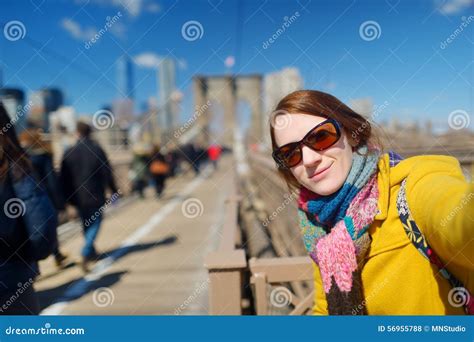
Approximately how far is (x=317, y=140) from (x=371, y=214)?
0.31 metres

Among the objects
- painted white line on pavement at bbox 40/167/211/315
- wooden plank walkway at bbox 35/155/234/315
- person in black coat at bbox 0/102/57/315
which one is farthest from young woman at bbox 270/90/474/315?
painted white line on pavement at bbox 40/167/211/315

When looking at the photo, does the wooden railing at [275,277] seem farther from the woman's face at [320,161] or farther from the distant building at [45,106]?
the distant building at [45,106]

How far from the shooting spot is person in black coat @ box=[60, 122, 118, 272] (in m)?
4.18

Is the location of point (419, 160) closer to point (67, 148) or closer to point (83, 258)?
point (83, 258)

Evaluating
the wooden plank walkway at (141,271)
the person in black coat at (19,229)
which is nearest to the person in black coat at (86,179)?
the wooden plank walkway at (141,271)

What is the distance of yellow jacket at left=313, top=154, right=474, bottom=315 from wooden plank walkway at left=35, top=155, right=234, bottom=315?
150 cm

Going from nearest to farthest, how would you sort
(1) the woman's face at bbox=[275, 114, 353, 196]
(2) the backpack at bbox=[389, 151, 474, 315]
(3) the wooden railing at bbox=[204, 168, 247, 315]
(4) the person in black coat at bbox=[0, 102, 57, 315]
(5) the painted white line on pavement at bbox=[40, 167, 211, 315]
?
(2) the backpack at bbox=[389, 151, 474, 315], (1) the woman's face at bbox=[275, 114, 353, 196], (4) the person in black coat at bbox=[0, 102, 57, 315], (3) the wooden railing at bbox=[204, 168, 247, 315], (5) the painted white line on pavement at bbox=[40, 167, 211, 315]

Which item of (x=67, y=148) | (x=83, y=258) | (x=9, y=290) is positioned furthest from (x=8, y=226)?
(x=67, y=148)

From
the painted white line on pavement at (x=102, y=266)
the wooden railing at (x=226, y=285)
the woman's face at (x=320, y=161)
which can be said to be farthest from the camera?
the painted white line on pavement at (x=102, y=266)

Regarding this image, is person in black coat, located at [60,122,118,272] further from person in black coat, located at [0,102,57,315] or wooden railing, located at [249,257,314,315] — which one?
wooden railing, located at [249,257,314,315]

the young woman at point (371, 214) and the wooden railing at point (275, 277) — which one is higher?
the young woman at point (371, 214)

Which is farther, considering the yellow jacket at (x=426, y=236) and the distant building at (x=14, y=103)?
the distant building at (x=14, y=103)

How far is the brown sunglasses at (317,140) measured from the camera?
130 cm
